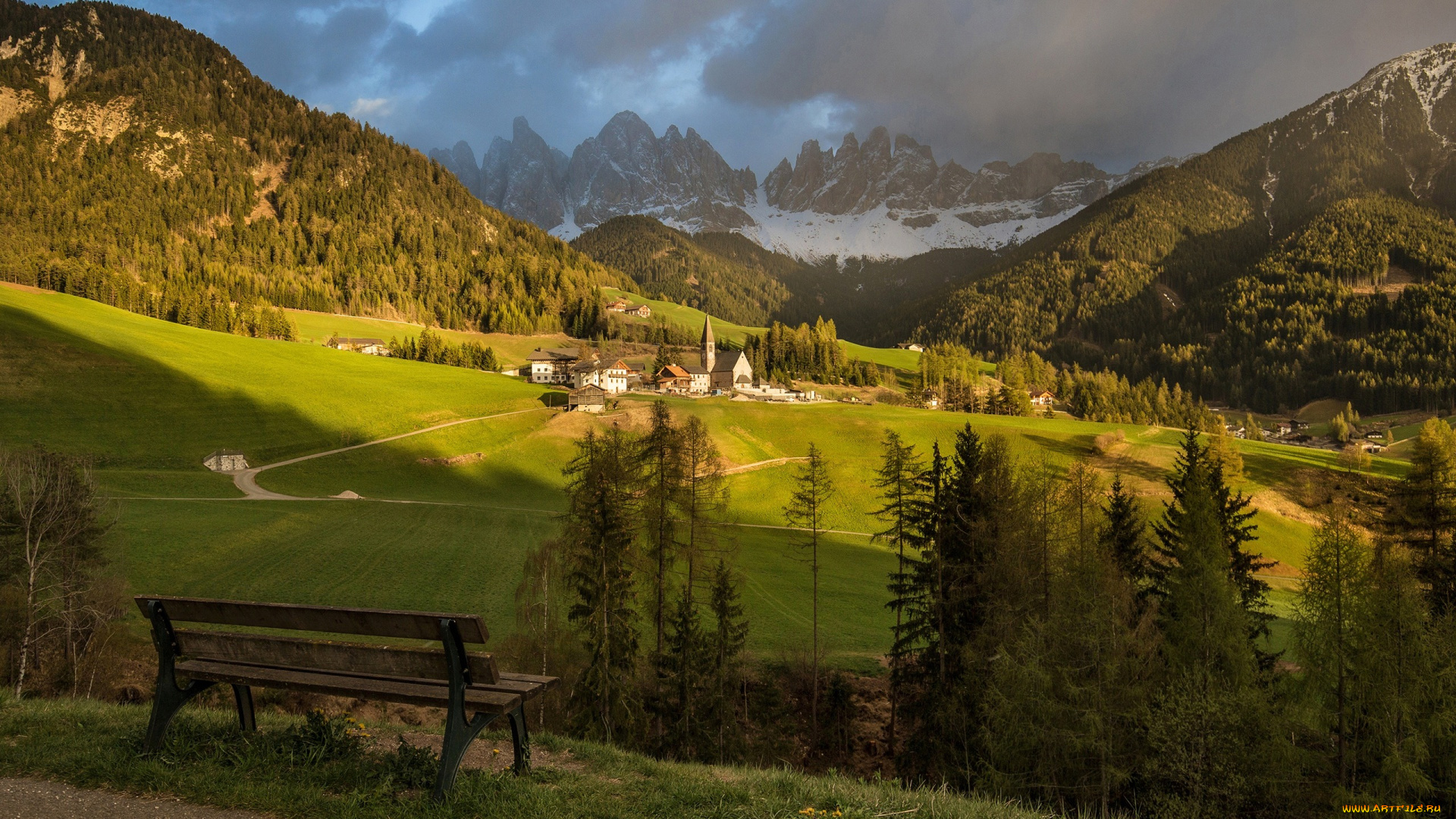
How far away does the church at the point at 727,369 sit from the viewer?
479 feet

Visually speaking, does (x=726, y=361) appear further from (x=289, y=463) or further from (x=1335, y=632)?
(x=1335, y=632)

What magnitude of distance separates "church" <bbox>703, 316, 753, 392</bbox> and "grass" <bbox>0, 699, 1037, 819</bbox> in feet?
436

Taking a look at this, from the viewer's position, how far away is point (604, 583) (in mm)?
23344

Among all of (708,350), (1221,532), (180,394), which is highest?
(708,350)

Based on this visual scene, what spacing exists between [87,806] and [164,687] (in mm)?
1436

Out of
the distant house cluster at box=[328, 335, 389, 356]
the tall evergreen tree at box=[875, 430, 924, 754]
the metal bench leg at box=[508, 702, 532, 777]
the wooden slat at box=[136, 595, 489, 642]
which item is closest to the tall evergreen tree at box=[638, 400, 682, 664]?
the tall evergreen tree at box=[875, 430, 924, 754]

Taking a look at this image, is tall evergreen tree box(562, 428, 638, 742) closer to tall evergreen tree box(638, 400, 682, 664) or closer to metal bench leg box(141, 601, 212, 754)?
tall evergreen tree box(638, 400, 682, 664)

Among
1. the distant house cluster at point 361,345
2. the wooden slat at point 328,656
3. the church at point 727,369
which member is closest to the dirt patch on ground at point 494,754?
the wooden slat at point 328,656

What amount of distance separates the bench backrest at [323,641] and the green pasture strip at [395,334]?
148m

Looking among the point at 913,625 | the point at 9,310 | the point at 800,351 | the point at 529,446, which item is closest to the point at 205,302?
the point at 9,310

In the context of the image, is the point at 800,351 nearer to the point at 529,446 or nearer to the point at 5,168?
the point at 529,446

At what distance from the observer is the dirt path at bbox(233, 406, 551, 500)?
5100cm

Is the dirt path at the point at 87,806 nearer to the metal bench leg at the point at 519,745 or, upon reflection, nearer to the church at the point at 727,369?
the metal bench leg at the point at 519,745

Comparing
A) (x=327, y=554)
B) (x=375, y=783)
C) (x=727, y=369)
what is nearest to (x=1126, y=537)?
(x=375, y=783)
